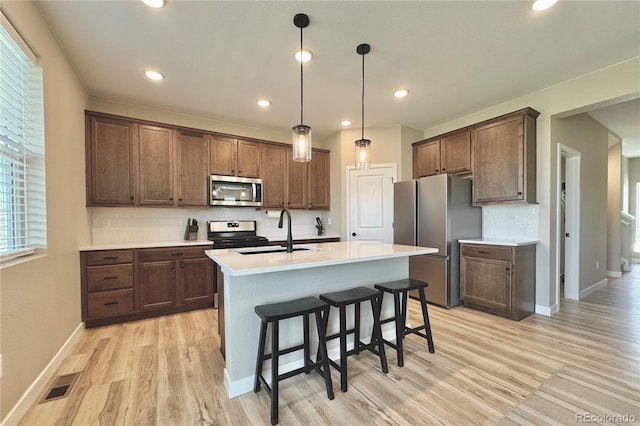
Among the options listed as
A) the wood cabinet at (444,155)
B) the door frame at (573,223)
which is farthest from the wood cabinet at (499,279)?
the wood cabinet at (444,155)

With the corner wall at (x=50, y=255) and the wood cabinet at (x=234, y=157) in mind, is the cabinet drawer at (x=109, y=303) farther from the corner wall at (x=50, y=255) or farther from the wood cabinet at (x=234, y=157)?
the wood cabinet at (x=234, y=157)

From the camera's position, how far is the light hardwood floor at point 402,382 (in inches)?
65.0

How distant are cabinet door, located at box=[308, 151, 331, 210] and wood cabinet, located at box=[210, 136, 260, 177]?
969 millimetres

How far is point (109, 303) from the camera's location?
305 cm

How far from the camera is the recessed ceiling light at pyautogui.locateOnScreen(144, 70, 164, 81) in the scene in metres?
2.79

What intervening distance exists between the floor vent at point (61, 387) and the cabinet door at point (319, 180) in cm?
346

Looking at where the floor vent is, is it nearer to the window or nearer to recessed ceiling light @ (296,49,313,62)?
the window

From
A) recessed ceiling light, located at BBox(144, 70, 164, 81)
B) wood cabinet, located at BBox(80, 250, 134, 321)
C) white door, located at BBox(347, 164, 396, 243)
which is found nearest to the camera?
recessed ceiling light, located at BBox(144, 70, 164, 81)

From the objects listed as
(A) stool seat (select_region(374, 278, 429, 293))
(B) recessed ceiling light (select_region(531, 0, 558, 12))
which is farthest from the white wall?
(A) stool seat (select_region(374, 278, 429, 293))

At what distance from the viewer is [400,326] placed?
2213 millimetres

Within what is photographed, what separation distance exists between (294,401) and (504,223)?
342 cm

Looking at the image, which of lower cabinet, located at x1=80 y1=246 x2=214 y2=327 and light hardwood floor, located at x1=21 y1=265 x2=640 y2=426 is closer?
light hardwood floor, located at x1=21 y1=265 x2=640 y2=426

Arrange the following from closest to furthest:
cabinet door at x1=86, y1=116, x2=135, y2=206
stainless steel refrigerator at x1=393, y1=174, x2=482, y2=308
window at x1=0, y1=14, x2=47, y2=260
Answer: window at x1=0, y1=14, x2=47, y2=260
cabinet door at x1=86, y1=116, x2=135, y2=206
stainless steel refrigerator at x1=393, y1=174, x2=482, y2=308

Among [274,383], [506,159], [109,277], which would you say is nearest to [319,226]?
[506,159]
